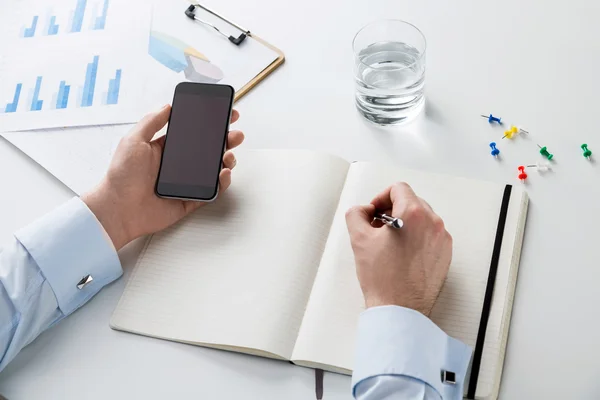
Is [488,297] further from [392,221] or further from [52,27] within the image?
[52,27]

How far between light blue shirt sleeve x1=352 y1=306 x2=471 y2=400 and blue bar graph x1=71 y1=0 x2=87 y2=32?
0.81 meters

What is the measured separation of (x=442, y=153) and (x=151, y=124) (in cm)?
43

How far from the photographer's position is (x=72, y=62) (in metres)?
1.25

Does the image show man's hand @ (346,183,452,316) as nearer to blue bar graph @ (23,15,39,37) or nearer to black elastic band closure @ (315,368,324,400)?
black elastic band closure @ (315,368,324,400)

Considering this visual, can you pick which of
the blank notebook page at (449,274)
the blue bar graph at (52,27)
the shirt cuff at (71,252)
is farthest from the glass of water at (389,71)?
the blue bar graph at (52,27)

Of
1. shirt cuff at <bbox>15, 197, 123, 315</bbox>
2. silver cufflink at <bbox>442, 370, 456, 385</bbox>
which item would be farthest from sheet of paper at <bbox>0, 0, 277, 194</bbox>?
silver cufflink at <bbox>442, 370, 456, 385</bbox>

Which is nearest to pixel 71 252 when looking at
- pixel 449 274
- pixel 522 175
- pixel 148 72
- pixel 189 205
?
pixel 189 205

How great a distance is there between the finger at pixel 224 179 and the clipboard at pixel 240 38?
20 centimetres

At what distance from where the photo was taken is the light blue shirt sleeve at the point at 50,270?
35.8 inches

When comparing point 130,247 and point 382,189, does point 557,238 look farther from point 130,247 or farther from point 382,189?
point 130,247

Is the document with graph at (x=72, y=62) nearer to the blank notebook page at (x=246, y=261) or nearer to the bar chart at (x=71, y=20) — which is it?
the bar chart at (x=71, y=20)

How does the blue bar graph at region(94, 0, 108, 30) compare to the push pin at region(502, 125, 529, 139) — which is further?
the blue bar graph at region(94, 0, 108, 30)

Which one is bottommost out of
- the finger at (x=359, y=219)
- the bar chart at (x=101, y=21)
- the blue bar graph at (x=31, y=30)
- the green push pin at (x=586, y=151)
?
the finger at (x=359, y=219)

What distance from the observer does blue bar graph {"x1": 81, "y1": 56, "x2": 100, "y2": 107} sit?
3.89 feet
